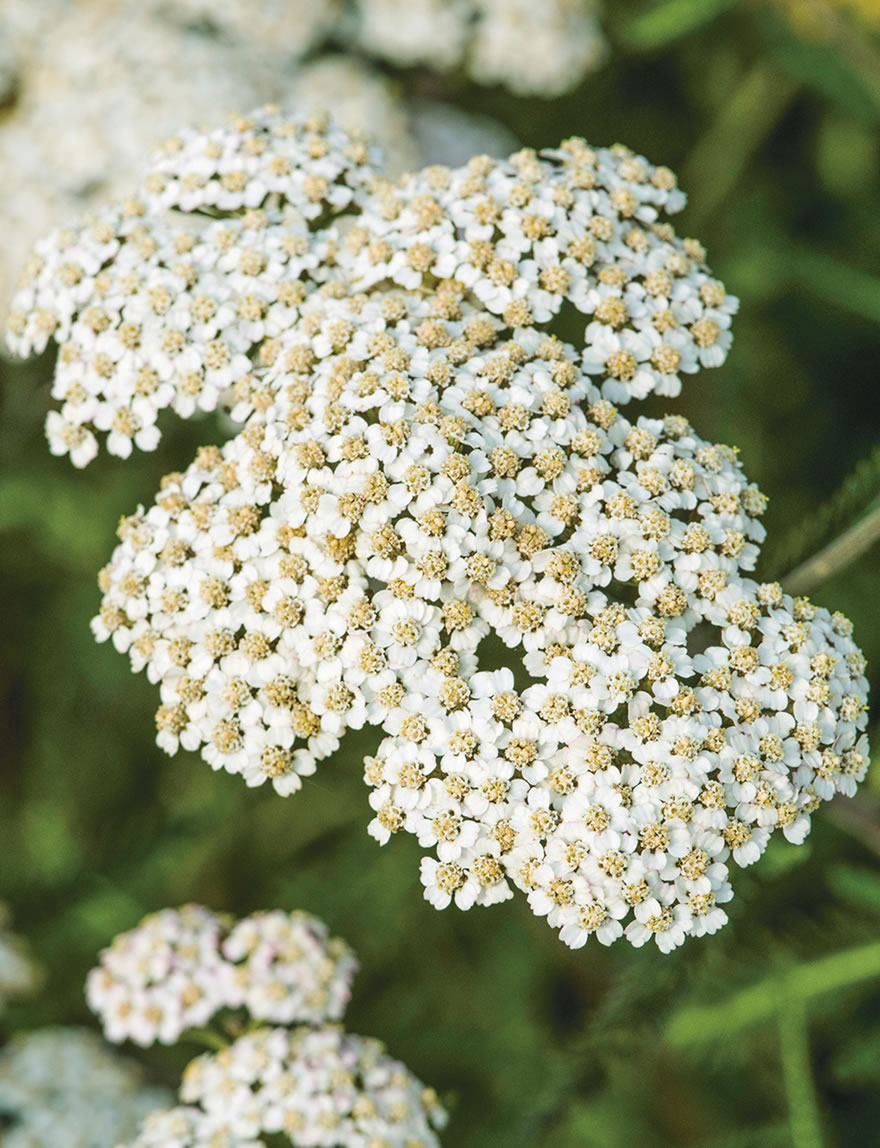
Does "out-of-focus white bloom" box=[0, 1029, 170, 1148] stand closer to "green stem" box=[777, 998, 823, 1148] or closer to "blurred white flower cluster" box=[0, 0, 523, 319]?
"green stem" box=[777, 998, 823, 1148]

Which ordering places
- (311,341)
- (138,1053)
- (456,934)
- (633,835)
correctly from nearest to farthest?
(633,835) → (311,341) → (138,1053) → (456,934)

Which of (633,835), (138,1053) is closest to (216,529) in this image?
(633,835)

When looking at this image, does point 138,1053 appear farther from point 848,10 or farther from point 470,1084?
point 848,10

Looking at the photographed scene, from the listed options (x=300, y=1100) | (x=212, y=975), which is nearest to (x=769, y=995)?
(x=300, y=1100)

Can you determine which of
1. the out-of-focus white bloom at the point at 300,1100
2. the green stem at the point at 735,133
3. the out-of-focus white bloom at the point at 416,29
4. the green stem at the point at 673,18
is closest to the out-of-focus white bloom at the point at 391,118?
the out-of-focus white bloom at the point at 416,29

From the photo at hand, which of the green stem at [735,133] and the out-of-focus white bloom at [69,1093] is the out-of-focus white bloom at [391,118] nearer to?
the green stem at [735,133]

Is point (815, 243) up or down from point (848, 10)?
down
